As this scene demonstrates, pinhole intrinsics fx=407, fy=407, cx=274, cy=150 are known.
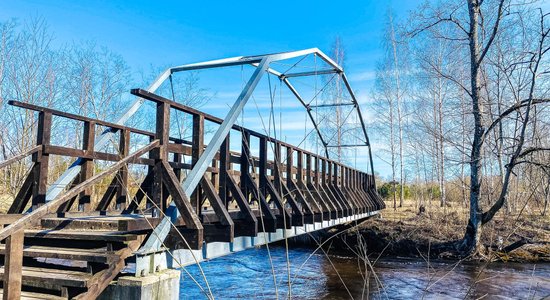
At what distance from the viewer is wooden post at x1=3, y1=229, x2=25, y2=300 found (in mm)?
2592

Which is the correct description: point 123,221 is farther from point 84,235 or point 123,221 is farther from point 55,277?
point 55,277

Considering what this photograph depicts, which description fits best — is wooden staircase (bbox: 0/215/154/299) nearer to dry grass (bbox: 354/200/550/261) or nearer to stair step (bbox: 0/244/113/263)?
stair step (bbox: 0/244/113/263)

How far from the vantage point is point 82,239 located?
3.45 metres

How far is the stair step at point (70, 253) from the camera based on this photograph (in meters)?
3.17

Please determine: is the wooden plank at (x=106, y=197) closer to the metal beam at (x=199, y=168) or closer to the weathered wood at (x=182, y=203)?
the metal beam at (x=199, y=168)

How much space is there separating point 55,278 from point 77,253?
26 centimetres

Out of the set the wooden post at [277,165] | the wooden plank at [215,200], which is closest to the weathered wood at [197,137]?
the wooden plank at [215,200]

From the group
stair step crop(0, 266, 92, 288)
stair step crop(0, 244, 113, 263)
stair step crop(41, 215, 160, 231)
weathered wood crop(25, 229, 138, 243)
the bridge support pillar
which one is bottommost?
the bridge support pillar

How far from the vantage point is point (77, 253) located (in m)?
3.29

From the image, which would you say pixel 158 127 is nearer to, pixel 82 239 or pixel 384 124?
pixel 82 239

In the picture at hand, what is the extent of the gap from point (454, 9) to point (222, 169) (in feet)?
36.5

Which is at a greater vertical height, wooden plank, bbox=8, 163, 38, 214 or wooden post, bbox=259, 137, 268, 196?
wooden post, bbox=259, 137, 268, 196

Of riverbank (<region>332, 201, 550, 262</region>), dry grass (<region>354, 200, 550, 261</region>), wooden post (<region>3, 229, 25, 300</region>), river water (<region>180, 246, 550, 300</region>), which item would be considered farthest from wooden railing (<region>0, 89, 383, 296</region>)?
dry grass (<region>354, 200, 550, 261</region>)

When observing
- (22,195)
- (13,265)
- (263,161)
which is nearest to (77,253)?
(13,265)
